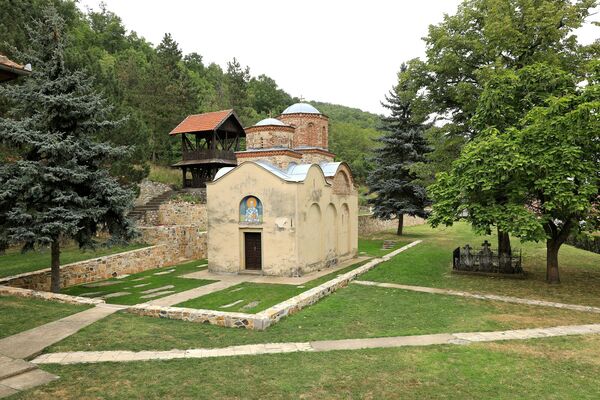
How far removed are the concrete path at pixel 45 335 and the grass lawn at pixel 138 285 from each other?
295 centimetres

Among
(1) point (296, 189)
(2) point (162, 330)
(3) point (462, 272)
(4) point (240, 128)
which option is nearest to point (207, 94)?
(4) point (240, 128)

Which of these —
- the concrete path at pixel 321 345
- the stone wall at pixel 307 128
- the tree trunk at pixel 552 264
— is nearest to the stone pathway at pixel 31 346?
the concrete path at pixel 321 345

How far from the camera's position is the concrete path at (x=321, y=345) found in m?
7.82

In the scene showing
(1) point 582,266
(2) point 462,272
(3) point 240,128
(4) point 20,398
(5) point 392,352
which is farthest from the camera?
(3) point 240,128

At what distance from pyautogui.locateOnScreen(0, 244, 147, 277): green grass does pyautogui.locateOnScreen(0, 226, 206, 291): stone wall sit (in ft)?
2.48

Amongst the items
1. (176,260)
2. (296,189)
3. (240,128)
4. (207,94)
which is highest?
(207,94)

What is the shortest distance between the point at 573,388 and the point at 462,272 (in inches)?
441

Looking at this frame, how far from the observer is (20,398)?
593 centimetres

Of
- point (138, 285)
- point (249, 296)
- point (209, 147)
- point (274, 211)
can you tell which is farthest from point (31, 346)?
point (209, 147)

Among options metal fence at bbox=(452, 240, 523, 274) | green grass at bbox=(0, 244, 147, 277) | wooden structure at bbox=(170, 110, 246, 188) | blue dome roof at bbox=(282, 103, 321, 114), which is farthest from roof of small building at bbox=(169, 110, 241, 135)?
metal fence at bbox=(452, 240, 523, 274)

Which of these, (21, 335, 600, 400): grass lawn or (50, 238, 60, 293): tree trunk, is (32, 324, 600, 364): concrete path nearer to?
(21, 335, 600, 400): grass lawn

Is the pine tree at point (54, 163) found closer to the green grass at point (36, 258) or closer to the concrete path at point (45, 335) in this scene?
the green grass at point (36, 258)

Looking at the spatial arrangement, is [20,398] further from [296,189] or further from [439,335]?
[296,189]

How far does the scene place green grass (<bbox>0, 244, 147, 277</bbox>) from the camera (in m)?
16.7
